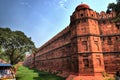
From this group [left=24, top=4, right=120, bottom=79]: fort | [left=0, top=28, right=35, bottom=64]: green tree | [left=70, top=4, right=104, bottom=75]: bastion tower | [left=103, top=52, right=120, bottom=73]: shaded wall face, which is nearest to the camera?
[left=70, top=4, right=104, bottom=75]: bastion tower

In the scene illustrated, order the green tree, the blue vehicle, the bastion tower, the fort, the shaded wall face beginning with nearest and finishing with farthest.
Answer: the blue vehicle < the bastion tower < the fort < the shaded wall face < the green tree

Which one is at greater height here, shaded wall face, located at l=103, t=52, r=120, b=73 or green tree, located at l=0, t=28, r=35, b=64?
green tree, located at l=0, t=28, r=35, b=64

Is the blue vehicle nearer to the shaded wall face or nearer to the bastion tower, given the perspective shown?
the bastion tower

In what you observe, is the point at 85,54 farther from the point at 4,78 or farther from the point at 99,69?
the point at 4,78

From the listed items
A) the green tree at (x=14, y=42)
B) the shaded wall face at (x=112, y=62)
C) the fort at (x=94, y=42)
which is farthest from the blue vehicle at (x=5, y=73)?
the shaded wall face at (x=112, y=62)

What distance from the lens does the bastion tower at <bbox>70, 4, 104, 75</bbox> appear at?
20.5m

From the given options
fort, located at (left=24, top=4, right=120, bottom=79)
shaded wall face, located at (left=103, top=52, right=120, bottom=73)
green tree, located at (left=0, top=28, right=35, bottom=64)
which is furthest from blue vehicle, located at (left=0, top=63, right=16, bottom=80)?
shaded wall face, located at (left=103, top=52, right=120, bottom=73)

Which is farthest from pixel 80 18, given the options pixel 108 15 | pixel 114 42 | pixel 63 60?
pixel 63 60

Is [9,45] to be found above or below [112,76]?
above

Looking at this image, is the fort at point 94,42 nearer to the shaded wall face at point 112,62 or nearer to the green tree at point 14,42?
the shaded wall face at point 112,62

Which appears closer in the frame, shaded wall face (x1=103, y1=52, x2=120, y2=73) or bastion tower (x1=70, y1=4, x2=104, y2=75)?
bastion tower (x1=70, y1=4, x2=104, y2=75)

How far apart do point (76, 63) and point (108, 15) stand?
852 cm

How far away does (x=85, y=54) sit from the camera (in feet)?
68.5

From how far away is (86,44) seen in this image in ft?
69.5
